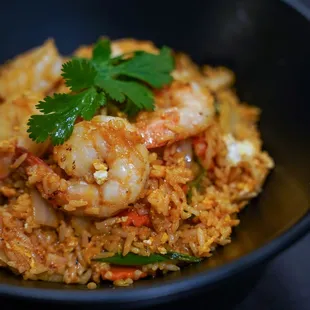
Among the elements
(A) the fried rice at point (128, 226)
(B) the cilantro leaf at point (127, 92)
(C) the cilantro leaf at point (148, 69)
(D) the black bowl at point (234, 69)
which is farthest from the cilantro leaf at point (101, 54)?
(D) the black bowl at point (234, 69)

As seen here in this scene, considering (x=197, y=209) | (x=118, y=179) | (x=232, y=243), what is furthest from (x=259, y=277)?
(x=118, y=179)

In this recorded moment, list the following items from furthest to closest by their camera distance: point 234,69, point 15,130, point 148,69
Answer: point 234,69, point 148,69, point 15,130

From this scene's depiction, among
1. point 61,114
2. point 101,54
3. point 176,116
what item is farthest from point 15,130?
point 176,116

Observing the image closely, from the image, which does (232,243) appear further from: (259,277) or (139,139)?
(139,139)

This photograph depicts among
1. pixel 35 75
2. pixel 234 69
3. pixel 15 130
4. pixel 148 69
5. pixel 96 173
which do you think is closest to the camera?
pixel 96 173

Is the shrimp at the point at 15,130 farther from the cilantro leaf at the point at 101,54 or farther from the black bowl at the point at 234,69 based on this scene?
the black bowl at the point at 234,69

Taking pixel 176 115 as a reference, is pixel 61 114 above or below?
below

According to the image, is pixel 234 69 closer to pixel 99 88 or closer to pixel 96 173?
pixel 99 88
